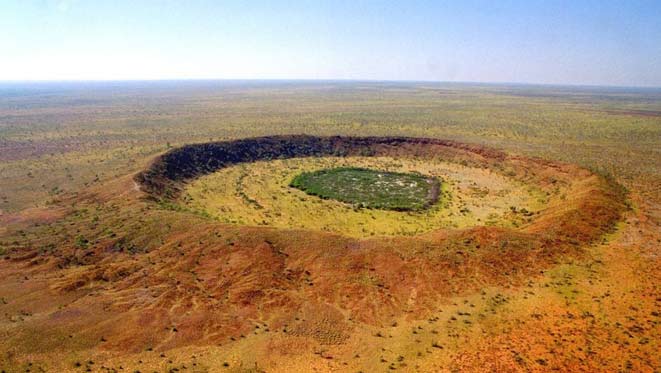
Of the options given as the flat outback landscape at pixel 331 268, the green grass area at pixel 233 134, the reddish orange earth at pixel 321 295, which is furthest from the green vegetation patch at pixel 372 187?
the green grass area at pixel 233 134

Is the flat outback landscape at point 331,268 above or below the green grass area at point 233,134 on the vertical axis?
below

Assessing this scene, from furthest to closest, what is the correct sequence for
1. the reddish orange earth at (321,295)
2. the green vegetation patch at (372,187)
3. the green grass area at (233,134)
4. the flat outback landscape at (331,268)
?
the green grass area at (233,134), the green vegetation patch at (372,187), the flat outback landscape at (331,268), the reddish orange earth at (321,295)

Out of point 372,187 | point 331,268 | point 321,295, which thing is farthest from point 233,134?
point 321,295

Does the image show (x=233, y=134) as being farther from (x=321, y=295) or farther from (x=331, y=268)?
(x=321, y=295)

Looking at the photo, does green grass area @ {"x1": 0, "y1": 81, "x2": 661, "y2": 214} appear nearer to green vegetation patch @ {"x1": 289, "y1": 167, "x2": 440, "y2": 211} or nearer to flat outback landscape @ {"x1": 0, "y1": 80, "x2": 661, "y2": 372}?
flat outback landscape @ {"x1": 0, "y1": 80, "x2": 661, "y2": 372}

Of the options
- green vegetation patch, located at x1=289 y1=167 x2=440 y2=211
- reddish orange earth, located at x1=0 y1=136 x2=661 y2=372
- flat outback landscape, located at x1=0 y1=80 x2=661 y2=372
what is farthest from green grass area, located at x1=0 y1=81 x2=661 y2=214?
green vegetation patch, located at x1=289 y1=167 x2=440 y2=211

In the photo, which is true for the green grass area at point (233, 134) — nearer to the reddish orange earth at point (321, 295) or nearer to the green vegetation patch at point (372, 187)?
the reddish orange earth at point (321, 295)

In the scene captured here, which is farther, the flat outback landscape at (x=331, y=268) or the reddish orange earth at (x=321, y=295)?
the flat outback landscape at (x=331, y=268)
